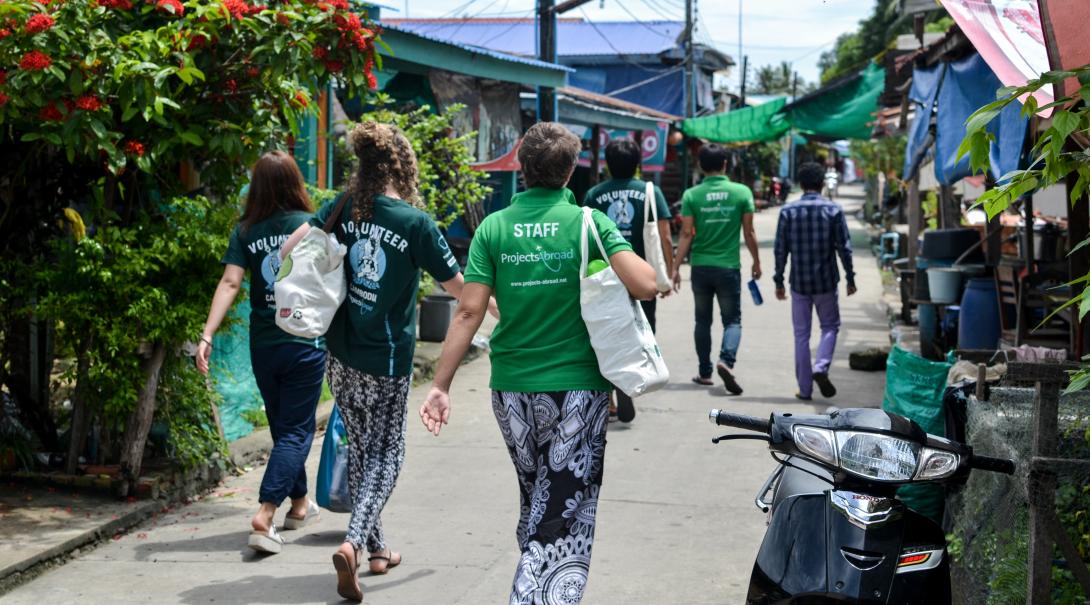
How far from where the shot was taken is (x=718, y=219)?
31.2 feet

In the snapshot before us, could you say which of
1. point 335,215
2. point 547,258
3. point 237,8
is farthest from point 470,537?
point 237,8

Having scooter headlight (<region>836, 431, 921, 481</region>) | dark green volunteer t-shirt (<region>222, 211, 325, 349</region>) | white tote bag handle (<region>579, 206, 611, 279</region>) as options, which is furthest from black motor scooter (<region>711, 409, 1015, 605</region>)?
dark green volunteer t-shirt (<region>222, 211, 325, 349</region>)

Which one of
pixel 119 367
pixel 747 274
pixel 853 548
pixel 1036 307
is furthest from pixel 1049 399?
pixel 747 274

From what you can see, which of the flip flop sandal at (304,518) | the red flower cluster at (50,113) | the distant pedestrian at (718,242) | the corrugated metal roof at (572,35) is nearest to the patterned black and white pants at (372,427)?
the flip flop sandal at (304,518)

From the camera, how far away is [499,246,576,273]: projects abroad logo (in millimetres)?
4109

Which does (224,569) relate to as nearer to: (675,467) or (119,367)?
(119,367)

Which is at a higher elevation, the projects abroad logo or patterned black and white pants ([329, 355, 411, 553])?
the projects abroad logo

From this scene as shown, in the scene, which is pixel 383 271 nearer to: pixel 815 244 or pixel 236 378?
pixel 236 378

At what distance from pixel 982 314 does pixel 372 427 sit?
5.75 m

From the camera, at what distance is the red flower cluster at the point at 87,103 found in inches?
220

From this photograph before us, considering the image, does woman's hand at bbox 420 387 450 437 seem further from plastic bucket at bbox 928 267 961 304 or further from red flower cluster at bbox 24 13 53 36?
plastic bucket at bbox 928 267 961 304

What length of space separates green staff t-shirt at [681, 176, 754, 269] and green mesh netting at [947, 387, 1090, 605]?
16.3 feet

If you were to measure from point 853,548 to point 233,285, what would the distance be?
3.48 meters

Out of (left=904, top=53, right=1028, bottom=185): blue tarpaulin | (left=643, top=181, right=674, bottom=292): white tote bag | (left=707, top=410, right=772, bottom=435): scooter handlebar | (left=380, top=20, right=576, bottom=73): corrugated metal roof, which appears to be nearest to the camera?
(left=707, top=410, right=772, bottom=435): scooter handlebar
